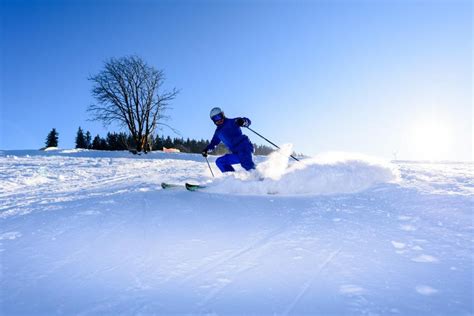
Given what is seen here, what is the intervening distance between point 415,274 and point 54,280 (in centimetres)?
261

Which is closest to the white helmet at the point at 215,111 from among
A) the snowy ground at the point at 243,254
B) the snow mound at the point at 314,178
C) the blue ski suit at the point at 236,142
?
the blue ski suit at the point at 236,142

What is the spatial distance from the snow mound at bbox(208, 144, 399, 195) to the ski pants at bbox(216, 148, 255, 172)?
0.87 ft

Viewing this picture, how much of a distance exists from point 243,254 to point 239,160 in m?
4.68

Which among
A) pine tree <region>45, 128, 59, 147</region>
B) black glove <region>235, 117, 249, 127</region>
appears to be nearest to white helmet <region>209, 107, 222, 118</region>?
black glove <region>235, 117, 249, 127</region>

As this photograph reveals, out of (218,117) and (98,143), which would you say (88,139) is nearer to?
(98,143)

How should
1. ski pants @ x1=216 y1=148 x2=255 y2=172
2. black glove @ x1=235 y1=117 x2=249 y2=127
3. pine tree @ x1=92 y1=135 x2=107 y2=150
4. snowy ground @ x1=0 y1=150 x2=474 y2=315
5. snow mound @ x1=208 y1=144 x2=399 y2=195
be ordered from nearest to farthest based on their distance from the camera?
snowy ground @ x1=0 y1=150 x2=474 y2=315
snow mound @ x1=208 y1=144 x2=399 y2=195
black glove @ x1=235 y1=117 x2=249 y2=127
ski pants @ x1=216 y1=148 x2=255 y2=172
pine tree @ x1=92 y1=135 x2=107 y2=150

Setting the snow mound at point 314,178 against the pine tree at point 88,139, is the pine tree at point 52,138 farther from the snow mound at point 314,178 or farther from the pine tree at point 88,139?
the snow mound at point 314,178

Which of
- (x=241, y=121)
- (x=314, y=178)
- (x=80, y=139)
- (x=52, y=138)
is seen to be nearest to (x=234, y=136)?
(x=241, y=121)

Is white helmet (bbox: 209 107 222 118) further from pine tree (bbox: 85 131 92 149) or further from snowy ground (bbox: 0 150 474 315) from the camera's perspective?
pine tree (bbox: 85 131 92 149)

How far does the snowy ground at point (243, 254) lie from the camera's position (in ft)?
6.58

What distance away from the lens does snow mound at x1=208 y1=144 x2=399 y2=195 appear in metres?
5.67

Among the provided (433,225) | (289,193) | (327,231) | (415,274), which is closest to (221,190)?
(289,193)

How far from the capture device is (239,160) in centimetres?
731

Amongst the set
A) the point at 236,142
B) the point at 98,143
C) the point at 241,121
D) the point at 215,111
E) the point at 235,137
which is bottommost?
the point at 236,142
